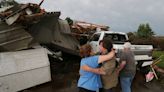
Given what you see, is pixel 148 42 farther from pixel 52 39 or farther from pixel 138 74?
pixel 52 39

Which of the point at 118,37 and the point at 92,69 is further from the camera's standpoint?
the point at 118,37

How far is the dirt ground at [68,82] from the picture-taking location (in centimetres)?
975

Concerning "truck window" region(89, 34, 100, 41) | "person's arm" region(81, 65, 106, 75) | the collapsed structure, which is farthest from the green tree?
"person's arm" region(81, 65, 106, 75)

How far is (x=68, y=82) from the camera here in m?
10.8

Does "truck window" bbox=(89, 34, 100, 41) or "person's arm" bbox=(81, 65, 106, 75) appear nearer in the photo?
"person's arm" bbox=(81, 65, 106, 75)

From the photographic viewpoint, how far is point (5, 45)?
30.6 ft

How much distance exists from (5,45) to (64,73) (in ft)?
11.6

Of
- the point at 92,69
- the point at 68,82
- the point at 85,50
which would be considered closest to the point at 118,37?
the point at 68,82

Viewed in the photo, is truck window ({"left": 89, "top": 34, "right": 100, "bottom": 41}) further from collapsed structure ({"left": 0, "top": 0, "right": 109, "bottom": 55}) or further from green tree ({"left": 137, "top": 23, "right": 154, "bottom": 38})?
green tree ({"left": 137, "top": 23, "right": 154, "bottom": 38})

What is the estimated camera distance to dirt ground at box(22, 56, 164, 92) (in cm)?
975

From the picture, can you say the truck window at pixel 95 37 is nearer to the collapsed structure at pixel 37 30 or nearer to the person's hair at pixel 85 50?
the collapsed structure at pixel 37 30

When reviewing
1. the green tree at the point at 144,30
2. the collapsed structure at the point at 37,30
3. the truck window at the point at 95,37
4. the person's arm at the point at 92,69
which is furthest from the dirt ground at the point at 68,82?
the green tree at the point at 144,30

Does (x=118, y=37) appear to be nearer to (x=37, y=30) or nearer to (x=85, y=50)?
(x=37, y=30)

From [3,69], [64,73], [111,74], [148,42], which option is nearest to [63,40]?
[64,73]
